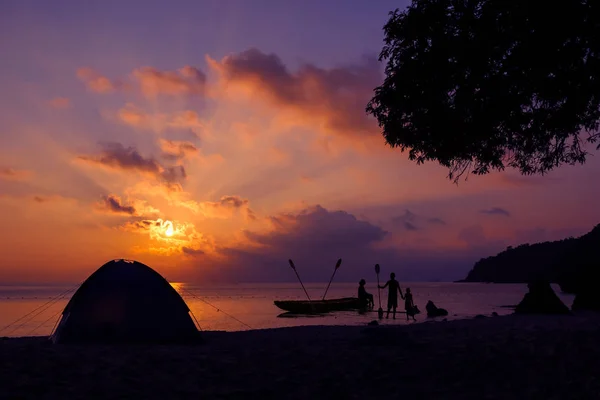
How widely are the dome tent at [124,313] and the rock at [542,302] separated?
1805cm

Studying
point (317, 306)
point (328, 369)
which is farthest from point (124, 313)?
point (317, 306)

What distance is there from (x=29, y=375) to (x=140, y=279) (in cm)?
573

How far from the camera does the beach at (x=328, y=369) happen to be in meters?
8.92

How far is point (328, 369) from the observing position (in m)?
10.5

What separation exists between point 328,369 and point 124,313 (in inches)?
273

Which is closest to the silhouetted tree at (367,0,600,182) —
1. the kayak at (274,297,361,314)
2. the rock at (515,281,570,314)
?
the rock at (515,281,570,314)

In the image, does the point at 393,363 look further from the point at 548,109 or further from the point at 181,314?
the point at 548,109

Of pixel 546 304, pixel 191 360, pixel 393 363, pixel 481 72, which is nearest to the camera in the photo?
pixel 393 363

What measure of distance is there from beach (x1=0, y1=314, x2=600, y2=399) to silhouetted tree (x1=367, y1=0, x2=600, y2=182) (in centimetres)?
596

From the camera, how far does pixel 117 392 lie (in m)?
8.90

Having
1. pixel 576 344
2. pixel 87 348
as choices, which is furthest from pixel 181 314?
pixel 576 344

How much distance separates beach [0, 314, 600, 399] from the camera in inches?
351

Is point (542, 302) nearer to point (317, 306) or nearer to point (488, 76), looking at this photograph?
point (488, 76)

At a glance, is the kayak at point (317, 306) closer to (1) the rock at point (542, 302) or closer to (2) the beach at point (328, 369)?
(1) the rock at point (542, 302)
